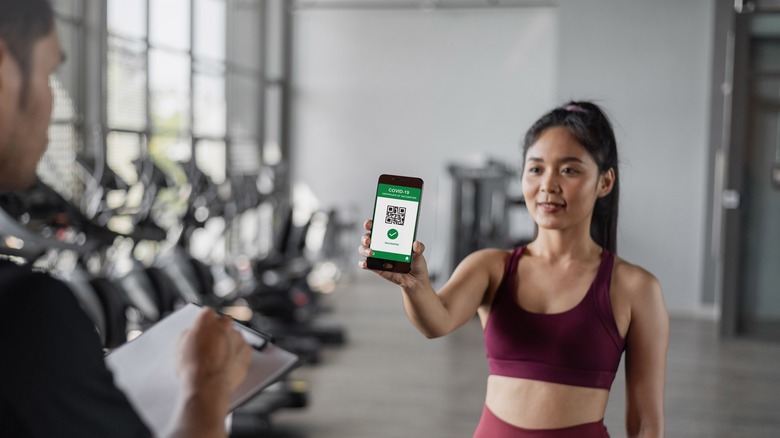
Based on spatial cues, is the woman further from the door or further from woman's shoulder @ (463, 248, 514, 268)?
the door

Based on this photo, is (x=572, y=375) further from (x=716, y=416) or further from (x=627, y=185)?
(x=627, y=185)

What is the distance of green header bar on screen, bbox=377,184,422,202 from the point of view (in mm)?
1413

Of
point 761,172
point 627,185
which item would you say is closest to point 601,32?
point 627,185

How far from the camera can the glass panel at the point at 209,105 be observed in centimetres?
737

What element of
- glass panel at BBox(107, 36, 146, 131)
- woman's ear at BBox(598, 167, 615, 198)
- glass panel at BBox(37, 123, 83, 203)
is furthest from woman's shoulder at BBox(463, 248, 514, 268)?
glass panel at BBox(107, 36, 146, 131)

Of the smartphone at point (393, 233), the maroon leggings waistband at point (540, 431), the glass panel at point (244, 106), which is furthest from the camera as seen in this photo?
the glass panel at point (244, 106)

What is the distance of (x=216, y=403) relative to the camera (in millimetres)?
958

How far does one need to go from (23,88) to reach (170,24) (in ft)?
20.3

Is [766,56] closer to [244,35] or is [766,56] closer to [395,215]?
[244,35]

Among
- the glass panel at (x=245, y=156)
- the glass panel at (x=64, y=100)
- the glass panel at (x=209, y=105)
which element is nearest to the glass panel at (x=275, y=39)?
the glass panel at (x=245, y=156)

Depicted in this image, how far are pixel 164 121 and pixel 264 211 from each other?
260cm

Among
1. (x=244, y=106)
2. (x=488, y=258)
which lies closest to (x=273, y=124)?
(x=244, y=106)

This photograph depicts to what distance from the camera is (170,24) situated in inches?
265

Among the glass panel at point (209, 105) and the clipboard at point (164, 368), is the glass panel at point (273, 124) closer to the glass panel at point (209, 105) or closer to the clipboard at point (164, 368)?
the glass panel at point (209, 105)
